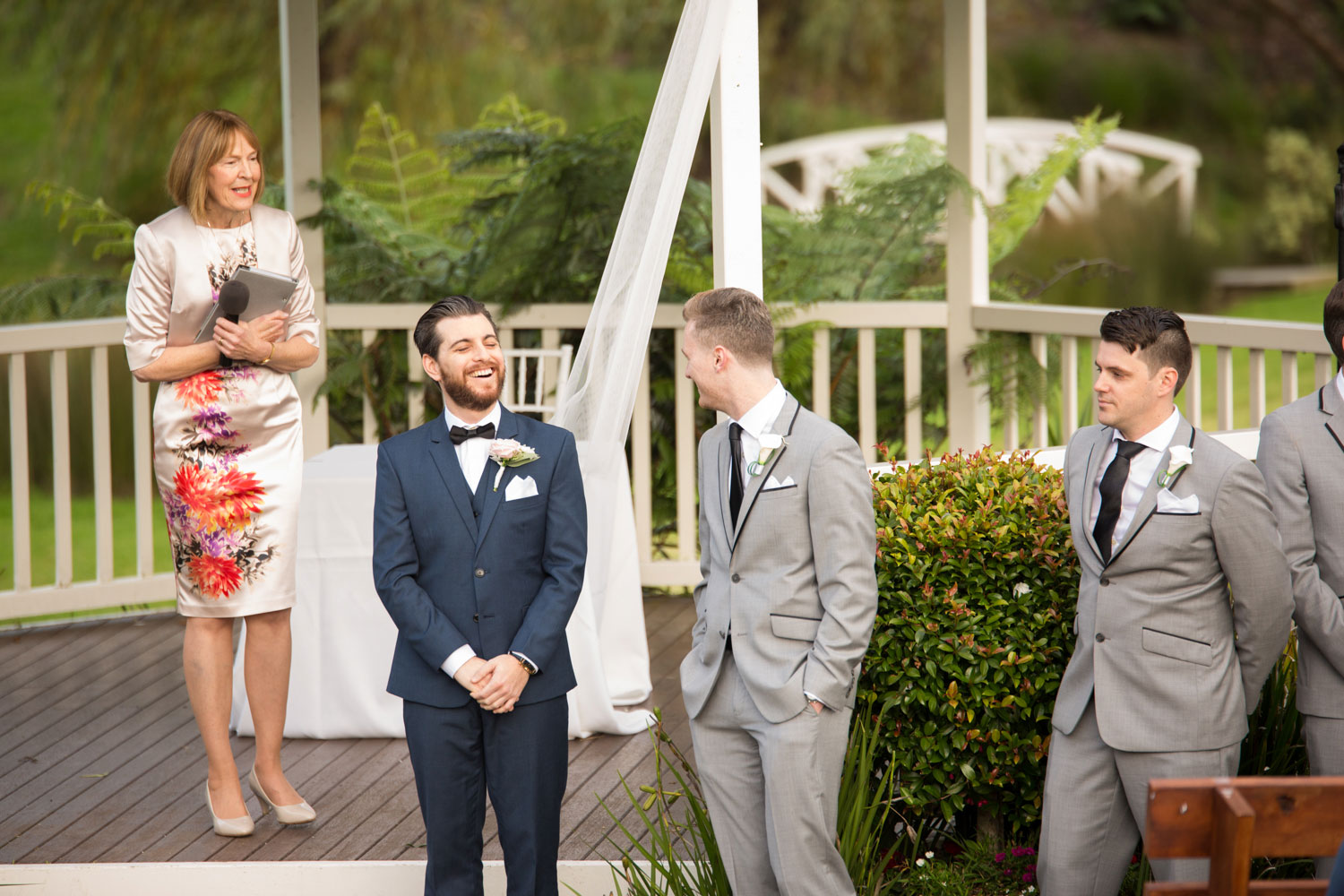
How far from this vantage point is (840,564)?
2766mm

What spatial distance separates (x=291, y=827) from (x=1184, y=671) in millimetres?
2293

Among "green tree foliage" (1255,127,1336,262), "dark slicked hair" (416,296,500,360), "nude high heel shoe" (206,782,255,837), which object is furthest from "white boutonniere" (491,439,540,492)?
"green tree foliage" (1255,127,1336,262)

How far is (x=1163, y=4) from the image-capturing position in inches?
770

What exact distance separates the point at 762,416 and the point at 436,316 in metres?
0.73

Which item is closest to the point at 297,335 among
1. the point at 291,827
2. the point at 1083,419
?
the point at 291,827

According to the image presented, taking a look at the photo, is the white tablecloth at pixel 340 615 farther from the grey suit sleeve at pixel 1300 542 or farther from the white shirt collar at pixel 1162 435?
the grey suit sleeve at pixel 1300 542

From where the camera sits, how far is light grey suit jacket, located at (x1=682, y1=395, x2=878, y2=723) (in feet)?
9.06

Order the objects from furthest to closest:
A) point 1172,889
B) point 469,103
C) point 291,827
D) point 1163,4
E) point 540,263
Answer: point 1163,4 → point 469,103 → point 540,263 → point 291,827 → point 1172,889

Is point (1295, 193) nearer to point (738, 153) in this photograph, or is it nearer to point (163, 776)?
point (738, 153)

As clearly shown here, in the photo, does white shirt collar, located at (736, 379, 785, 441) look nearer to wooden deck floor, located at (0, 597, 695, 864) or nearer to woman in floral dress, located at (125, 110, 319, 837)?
wooden deck floor, located at (0, 597, 695, 864)

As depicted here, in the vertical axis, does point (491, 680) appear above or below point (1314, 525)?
below

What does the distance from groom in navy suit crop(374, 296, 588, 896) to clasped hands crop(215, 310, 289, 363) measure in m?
0.77

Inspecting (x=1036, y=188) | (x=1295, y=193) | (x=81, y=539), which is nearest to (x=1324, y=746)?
(x=1036, y=188)

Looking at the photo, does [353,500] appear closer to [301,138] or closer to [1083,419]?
[301,138]
